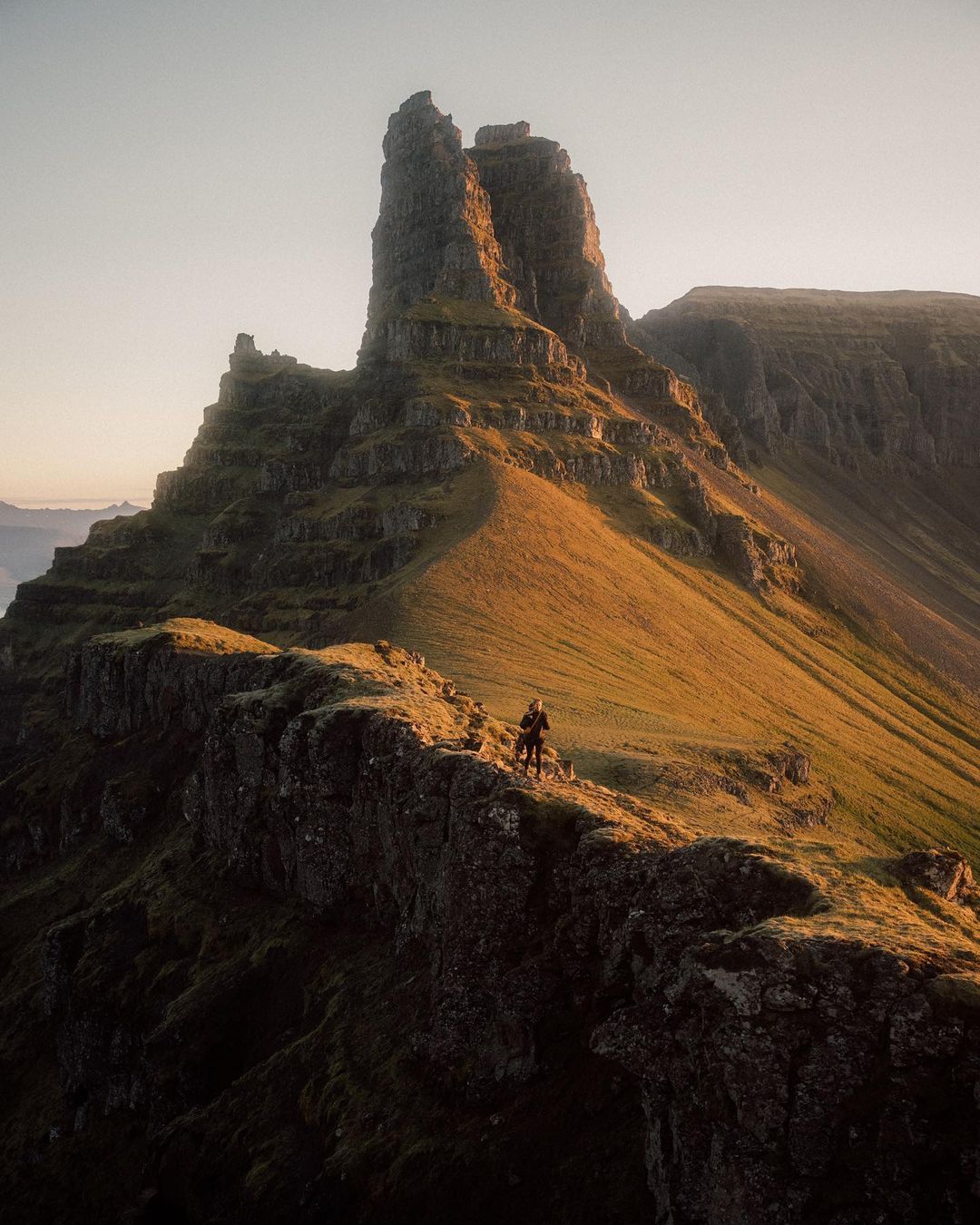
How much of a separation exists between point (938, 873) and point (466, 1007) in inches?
545

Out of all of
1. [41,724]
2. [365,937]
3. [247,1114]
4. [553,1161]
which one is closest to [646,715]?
[365,937]

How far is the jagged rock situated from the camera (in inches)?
952

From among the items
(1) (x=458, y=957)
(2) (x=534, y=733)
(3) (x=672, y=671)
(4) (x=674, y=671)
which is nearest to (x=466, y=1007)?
(1) (x=458, y=957)

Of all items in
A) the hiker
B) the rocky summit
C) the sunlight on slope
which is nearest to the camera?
the rocky summit

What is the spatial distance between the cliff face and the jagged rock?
13.4 ft

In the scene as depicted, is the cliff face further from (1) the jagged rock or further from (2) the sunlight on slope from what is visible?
(2) the sunlight on slope

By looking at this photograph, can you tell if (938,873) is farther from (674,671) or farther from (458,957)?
(674,671)

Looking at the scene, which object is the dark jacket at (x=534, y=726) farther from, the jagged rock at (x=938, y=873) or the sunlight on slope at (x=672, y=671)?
the sunlight on slope at (x=672, y=671)

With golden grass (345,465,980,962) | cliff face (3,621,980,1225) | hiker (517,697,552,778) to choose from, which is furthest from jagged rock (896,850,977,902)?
golden grass (345,465,980,962)

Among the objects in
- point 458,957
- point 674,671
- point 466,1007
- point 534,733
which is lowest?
point 674,671

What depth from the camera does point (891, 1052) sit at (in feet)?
56.5

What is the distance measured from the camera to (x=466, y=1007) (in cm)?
2730

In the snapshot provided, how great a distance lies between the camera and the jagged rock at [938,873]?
24172 mm

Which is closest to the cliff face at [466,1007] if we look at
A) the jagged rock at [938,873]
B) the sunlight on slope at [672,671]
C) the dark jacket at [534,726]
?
the dark jacket at [534,726]
